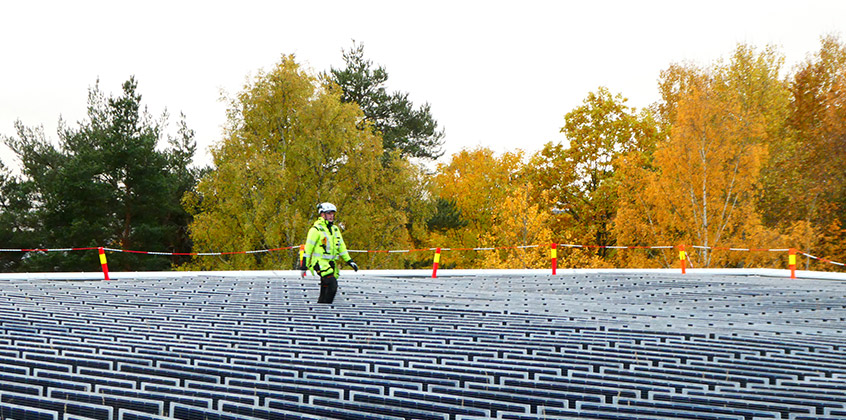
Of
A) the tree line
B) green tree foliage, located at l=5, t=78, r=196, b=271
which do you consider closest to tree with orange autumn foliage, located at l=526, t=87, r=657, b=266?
the tree line

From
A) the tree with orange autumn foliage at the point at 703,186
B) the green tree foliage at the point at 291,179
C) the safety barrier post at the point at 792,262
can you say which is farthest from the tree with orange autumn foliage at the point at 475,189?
the safety barrier post at the point at 792,262

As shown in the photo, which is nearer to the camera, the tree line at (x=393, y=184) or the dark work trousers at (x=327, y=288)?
the dark work trousers at (x=327, y=288)

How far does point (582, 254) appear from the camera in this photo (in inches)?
1677

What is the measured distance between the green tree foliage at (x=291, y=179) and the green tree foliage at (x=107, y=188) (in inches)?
78.0

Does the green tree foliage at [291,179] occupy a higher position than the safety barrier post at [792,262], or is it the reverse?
the green tree foliage at [291,179]

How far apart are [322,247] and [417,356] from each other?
4.02 meters

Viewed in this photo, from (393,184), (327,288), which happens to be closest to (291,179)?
(393,184)

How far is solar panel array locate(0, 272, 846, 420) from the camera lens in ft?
15.4

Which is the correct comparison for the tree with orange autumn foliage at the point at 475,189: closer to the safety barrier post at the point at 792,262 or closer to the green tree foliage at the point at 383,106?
the green tree foliage at the point at 383,106

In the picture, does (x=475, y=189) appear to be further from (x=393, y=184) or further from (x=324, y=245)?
(x=324, y=245)

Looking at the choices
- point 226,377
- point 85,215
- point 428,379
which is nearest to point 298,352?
point 226,377

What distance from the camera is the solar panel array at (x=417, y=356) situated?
15.4ft

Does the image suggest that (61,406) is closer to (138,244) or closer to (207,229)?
(207,229)

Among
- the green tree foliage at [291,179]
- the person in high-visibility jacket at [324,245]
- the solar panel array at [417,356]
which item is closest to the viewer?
the solar panel array at [417,356]
